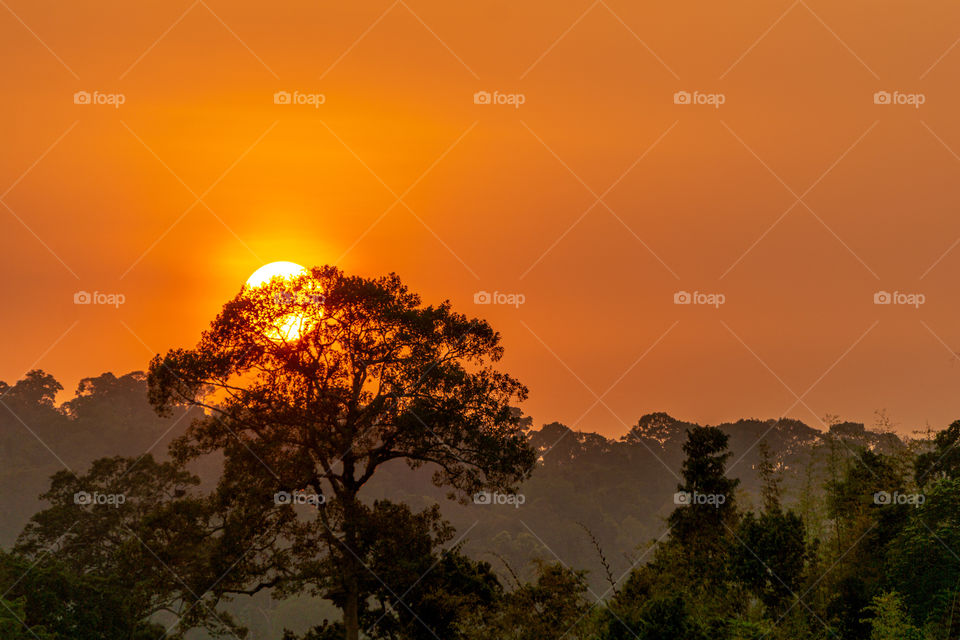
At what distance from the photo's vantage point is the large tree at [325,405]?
27875 mm

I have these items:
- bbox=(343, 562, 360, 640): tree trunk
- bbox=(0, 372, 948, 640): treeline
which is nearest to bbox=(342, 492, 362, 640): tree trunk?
bbox=(343, 562, 360, 640): tree trunk

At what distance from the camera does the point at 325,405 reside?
92.1 ft

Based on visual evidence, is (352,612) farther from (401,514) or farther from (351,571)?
(401,514)

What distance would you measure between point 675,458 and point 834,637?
85.8 m

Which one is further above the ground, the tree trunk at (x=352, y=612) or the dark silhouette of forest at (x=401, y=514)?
the dark silhouette of forest at (x=401, y=514)

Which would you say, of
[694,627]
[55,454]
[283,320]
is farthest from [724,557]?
[55,454]

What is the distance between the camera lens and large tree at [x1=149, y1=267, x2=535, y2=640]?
2788cm

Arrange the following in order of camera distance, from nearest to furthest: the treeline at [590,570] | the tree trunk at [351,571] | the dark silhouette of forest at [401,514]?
the treeline at [590,570]
the dark silhouette of forest at [401,514]
the tree trunk at [351,571]

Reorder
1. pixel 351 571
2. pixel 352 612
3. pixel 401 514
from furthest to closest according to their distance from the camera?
pixel 401 514, pixel 352 612, pixel 351 571

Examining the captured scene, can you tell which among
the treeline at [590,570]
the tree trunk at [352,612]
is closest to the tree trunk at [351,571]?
the tree trunk at [352,612]

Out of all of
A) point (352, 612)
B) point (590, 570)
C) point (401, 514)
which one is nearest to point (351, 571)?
point (352, 612)

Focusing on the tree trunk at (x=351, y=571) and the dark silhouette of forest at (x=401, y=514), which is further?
the tree trunk at (x=351, y=571)

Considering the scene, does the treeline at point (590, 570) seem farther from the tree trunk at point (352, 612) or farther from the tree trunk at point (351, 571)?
the tree trunk at point (352, 612)

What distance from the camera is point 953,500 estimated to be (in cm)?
2681
